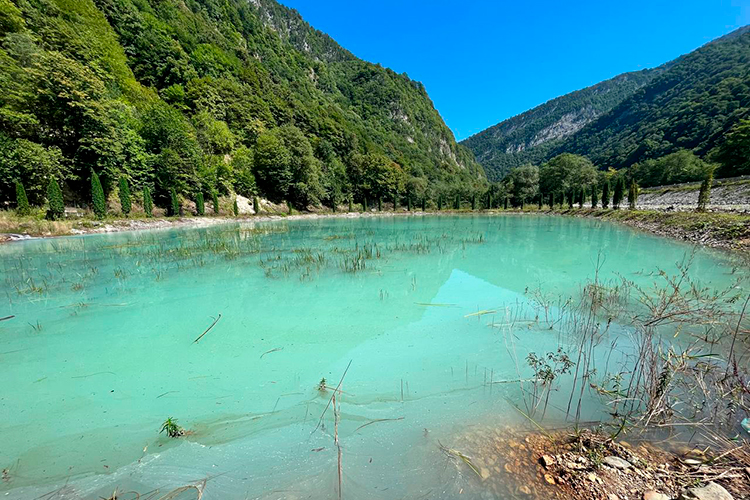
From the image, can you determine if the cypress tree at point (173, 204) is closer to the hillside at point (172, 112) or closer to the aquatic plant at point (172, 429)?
the hillside at point (172, 112)

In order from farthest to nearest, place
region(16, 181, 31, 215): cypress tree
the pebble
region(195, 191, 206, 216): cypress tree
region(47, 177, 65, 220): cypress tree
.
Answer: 1. region(195, 191, 206, 216): cypress tree
2. region(47, 177, 65, 220): cypress tree
3. region(16, 181, 31, 215): cypress tree
4. the pebble

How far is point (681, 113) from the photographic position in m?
78.1

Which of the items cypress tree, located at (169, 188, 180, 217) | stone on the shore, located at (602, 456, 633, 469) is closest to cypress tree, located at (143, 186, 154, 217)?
cypress tree, located at (169, 188, 180, 217)

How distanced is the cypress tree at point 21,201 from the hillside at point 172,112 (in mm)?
1147

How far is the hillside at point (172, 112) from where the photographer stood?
19984 mm

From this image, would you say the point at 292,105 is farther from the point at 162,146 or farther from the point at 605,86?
the point at 605,86

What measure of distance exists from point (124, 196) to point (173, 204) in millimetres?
4704

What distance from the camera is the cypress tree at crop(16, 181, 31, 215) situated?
1689 cm

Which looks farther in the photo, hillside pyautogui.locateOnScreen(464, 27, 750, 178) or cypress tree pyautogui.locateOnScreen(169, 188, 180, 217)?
hillside pyautogui.locateOnScreen(464, 27, 750, 178)

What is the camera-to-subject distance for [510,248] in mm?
12578

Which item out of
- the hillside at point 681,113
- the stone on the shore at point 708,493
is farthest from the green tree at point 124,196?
the hillside at point 681,113

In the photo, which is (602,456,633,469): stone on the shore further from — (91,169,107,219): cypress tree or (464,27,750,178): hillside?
(464,27,750,178): hillside

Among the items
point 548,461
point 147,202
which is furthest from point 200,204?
point 548,461

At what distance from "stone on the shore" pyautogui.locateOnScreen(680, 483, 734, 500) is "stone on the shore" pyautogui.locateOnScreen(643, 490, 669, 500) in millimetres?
81
